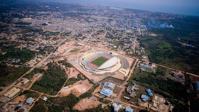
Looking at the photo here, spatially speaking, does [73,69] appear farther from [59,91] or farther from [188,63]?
[188,63]

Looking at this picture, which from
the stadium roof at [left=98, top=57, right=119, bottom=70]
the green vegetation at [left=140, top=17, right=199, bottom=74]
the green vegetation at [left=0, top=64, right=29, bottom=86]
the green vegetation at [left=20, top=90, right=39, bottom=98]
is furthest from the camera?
the green vegetation at [left=140, top=17, right=199, bottom=74]

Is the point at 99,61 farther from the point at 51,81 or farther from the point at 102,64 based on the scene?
the point at 51,81

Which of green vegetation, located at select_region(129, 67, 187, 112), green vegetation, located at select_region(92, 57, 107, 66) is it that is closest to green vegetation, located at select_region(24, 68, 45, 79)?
green vegetation, located at select_region(92, 57, 107, 66)

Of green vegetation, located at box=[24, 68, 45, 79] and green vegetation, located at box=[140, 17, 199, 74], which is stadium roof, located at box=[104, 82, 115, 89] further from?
green vegetation, located at box=[140, 17, 199, 74]

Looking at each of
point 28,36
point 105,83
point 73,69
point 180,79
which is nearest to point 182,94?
point 180,79

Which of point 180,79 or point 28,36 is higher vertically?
point 28,36

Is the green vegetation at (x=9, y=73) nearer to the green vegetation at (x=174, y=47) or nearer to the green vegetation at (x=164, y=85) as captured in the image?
the green vegetation at (x=164, y=85)
